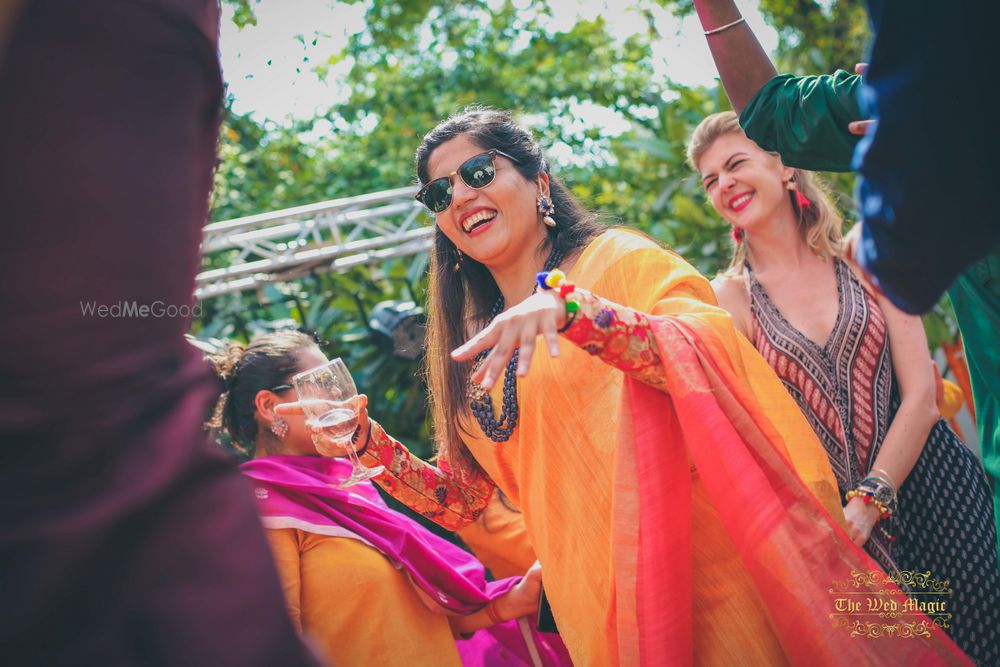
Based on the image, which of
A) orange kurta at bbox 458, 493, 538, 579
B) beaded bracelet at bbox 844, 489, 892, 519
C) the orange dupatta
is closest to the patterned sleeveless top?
beaded bracelet at bbox 844, 489, 892, 519

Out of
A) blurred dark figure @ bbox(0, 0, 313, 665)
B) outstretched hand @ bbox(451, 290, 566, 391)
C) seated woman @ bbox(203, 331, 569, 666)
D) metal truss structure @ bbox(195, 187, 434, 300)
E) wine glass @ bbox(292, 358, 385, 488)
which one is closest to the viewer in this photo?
blurred dark figure @ bbox(0, 0, 313, 665)

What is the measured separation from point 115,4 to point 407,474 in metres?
2.03

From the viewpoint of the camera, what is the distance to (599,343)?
181cm

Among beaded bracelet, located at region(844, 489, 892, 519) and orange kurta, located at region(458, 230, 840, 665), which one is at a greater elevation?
orange kurta, located at region(458, 230, 840, 665)

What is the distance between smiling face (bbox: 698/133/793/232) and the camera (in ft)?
10.4

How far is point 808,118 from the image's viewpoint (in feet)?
5.74

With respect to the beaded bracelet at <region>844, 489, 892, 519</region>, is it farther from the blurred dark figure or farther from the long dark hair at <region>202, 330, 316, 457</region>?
the blurred dark figure

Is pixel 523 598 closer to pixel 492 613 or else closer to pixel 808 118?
pixel 492 613

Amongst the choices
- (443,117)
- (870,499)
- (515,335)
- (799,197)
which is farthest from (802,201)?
(443,117)

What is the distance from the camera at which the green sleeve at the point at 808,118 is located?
1.71m

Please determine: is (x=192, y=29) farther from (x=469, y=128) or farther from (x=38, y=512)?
(x=469, y=128)

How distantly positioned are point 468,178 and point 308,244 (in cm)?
341

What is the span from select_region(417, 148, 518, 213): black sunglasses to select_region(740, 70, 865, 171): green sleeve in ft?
2.83

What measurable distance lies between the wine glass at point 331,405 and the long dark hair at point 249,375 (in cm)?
66
